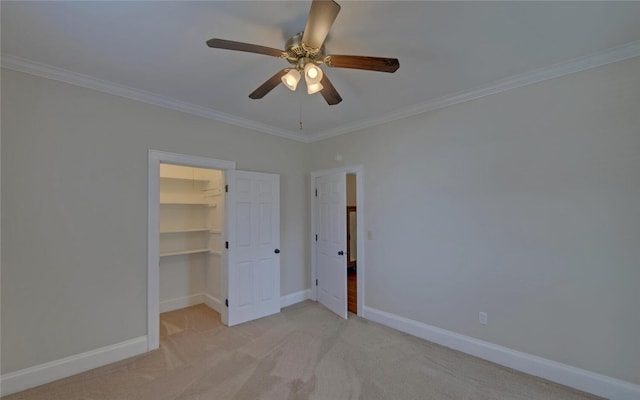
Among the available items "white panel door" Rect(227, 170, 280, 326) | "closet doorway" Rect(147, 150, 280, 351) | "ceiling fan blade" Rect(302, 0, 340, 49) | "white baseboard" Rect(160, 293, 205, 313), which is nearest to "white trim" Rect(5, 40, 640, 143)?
"closet doorway" Rect(147, 150, 280, 351)

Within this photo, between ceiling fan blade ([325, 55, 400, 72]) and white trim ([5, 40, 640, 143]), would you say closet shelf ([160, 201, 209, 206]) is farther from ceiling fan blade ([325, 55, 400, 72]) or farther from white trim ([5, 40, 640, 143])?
ceiling fan blade ([325, 55, 400, 72])

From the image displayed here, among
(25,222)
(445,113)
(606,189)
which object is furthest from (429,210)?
(25,222)

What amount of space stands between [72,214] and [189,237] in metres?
1.98

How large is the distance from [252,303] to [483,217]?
10.4ft

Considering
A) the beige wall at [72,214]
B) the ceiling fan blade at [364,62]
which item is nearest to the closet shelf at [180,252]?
the beige wall at [72,214]

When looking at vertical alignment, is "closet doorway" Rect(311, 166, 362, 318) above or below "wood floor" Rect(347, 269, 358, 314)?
above

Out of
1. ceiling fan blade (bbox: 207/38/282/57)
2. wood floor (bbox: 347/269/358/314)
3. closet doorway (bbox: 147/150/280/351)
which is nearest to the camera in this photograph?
ceiling fan blade (bbox: 207/38/282/57)

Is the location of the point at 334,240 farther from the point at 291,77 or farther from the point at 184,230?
the point at 291,77

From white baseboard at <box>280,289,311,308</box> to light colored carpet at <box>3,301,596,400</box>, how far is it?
849mm

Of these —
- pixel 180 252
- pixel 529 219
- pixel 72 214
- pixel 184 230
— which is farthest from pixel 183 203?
pixel 529 219

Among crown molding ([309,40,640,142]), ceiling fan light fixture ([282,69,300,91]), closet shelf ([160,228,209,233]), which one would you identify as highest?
crown molding ([309,40,640,142])

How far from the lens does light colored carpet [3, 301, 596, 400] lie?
2301 millimetres

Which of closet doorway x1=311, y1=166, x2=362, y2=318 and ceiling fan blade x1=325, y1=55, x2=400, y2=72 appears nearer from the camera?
ceiling fan blade x1=325, y1=55, x2=400, y2=72

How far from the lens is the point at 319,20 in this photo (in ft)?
5.01
